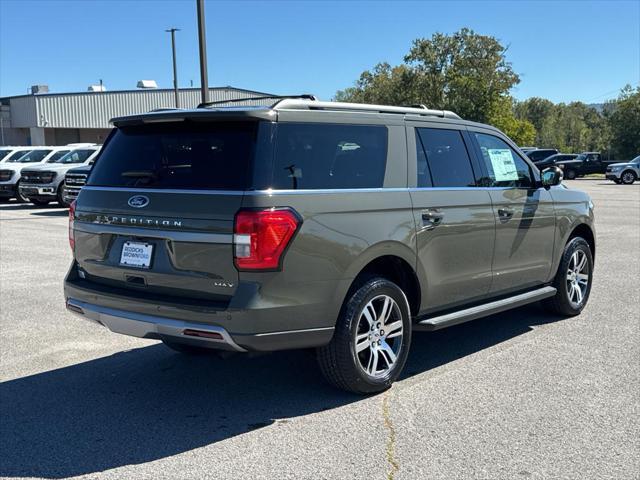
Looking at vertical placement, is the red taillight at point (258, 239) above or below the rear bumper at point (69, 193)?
above

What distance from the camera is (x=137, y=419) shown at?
14.0ft

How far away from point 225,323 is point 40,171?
1827 cm

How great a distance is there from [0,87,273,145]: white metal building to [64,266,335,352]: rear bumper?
47445 mm

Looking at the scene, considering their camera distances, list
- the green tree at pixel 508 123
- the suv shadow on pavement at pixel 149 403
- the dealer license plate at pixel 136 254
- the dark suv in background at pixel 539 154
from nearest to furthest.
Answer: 1. the suv shadow on pavement at pixel 149 403
2. the dealer license plate at pixel 136 254
3. the dark suv in background at pixel 539 154
4. the green tree at pixel 508 123

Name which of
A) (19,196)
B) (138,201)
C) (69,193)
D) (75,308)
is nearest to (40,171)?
(19,196)

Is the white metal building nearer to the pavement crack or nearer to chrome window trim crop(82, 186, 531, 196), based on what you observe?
chrome window trim crop(82, 186, 531, 196)

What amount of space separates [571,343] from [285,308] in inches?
122

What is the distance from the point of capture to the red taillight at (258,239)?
153 inches

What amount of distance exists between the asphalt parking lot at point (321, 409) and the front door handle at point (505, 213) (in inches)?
44.2

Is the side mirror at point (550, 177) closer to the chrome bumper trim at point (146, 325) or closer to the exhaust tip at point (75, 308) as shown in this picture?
Answer: the chrome bumper trim at point (146, 325)

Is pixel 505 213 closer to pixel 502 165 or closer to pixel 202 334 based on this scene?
pixel 502 165

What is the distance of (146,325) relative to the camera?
4141mm

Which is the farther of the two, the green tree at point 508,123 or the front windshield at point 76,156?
the green tree at point 508,123

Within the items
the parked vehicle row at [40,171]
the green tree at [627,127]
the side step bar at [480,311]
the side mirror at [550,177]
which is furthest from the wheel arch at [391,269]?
the green tree at [627,127]
